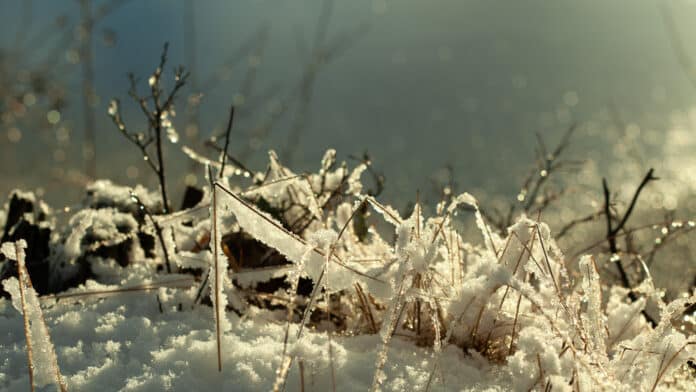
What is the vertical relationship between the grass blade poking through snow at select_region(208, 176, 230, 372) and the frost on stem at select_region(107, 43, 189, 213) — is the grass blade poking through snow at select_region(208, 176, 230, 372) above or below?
below

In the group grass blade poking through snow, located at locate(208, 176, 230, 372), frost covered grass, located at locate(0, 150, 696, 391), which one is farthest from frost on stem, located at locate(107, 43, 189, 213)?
grass blade poking through snow, located at locate(208, 176, 230, 372)

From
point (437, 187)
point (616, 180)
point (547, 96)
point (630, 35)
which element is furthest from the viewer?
point (547, 96)

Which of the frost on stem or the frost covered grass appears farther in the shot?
the frost on stem

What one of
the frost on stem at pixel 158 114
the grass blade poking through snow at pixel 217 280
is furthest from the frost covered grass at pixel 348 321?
the frost on stem at pixel 158 114

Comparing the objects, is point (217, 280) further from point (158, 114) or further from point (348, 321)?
point (158, 114)

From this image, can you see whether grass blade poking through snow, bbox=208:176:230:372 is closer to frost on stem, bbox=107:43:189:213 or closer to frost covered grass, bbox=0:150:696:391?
frost covered grass, bbox=0:150:696:391

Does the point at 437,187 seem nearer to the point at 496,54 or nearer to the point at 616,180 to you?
the point at 616,180

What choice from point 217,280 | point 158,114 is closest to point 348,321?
point 217,280

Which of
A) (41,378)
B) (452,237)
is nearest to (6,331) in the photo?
(41,378)

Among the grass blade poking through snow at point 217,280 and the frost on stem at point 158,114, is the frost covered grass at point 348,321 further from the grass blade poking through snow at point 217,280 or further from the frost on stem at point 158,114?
the frost on stem at point 158,114
